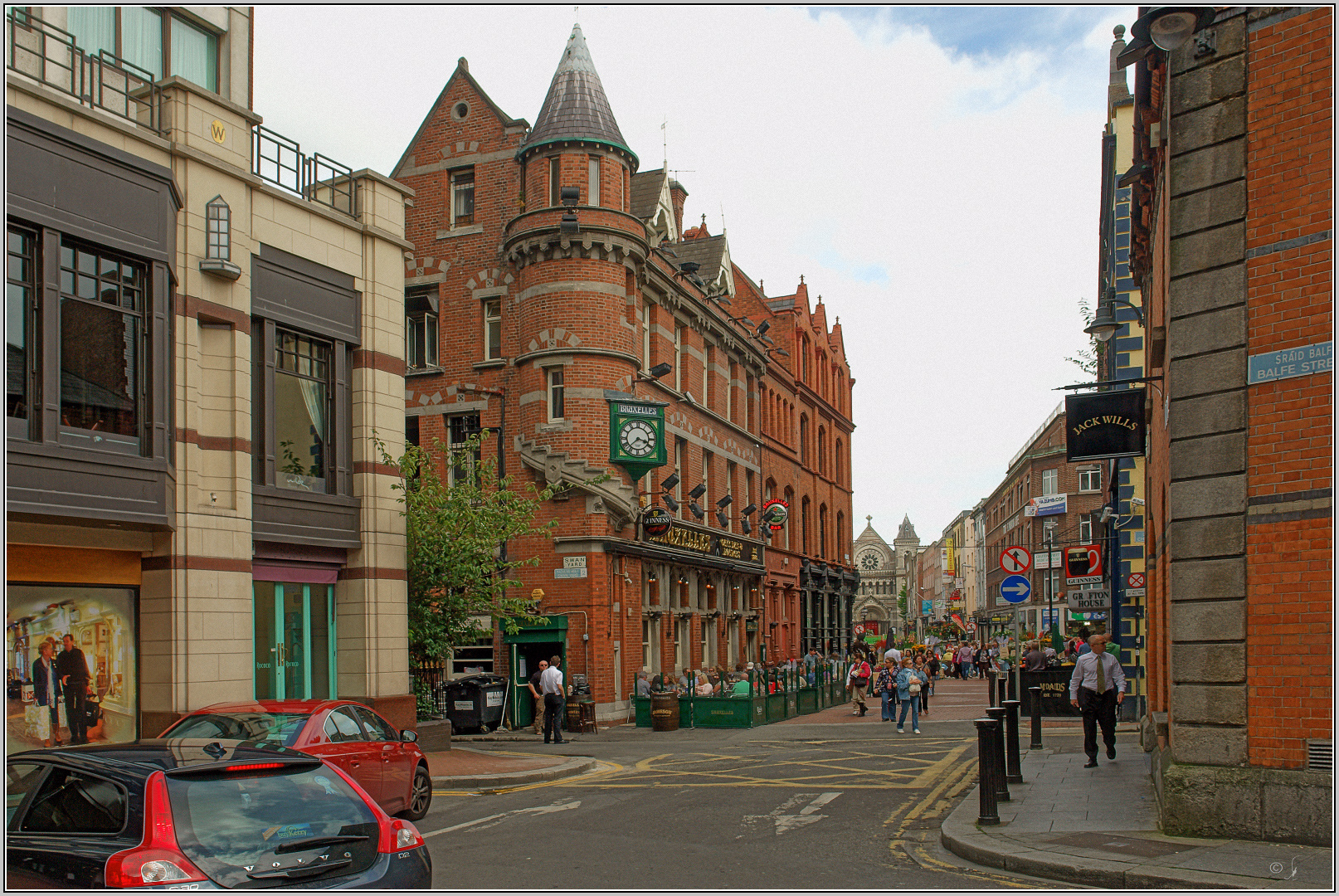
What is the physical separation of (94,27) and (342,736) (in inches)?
428

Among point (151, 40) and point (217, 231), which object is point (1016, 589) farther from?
point (151, 40)

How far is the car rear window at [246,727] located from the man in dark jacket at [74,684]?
3.82m

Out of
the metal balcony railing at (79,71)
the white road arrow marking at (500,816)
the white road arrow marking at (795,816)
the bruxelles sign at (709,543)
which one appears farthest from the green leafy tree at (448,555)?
the white road arrow marking at (795,816)

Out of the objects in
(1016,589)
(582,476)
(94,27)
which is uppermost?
(94,27)

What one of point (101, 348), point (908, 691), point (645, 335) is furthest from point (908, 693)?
point (101, 348)

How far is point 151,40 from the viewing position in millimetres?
17766

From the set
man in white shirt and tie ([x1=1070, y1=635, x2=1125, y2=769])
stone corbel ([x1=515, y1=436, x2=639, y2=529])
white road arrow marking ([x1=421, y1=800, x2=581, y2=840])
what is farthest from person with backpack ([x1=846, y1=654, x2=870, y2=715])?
white road arrow marking ([x1=421, y1=800, x2=581, y2=840])

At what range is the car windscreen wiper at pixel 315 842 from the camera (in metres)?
6.03

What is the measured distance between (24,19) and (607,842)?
1245 centimetres

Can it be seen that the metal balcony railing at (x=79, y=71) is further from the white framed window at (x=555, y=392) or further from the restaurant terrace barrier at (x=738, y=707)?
the restaurant terrace barrier at (x=738, y=707)

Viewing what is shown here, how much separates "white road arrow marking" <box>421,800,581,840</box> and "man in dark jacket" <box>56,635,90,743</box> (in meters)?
5.58

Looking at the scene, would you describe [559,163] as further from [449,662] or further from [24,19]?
[24,19]

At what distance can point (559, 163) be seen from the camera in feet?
99.4

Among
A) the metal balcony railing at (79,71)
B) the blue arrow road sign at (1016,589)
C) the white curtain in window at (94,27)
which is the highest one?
the white curtain in window at (94,27)
